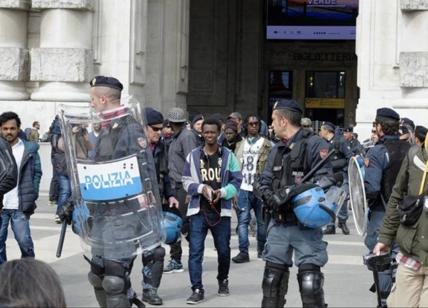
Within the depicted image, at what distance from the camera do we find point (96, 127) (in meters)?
6.77

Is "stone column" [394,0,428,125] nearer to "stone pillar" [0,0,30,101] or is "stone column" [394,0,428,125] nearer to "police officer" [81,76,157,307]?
"stone pillar" [0,0,30,101]

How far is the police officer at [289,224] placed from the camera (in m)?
6.63

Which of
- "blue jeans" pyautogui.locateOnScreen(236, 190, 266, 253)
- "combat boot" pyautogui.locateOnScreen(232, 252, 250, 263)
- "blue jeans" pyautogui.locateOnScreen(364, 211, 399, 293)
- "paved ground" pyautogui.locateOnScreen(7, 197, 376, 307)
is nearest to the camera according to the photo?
"blue jeans" pyautogui.locateOnScreen(364, 211, 399, 293)

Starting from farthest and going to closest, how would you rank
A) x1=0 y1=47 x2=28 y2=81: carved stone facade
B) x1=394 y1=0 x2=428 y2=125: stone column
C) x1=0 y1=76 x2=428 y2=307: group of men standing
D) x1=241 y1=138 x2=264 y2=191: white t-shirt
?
x1=0 y1=47 x2=28 y2=81: carved stone facade → x1=394 y1=0 x2=428 y2=125: stone column → x1=241 y1=138 x2=264 y2=191: white t-shirt → x1=0 y1=76 x2=428 y2=307: group of men standing

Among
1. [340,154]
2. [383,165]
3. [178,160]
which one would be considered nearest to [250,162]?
[178,160]

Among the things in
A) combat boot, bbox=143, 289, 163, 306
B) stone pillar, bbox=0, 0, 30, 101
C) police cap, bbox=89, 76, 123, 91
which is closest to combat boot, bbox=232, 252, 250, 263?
combat boot, bbox=143, 289, 163, 306

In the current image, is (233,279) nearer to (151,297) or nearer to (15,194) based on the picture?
(151,297)

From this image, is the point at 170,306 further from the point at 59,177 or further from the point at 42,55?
the point at 42,55

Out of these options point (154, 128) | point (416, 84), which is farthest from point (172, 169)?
point (416, 84)

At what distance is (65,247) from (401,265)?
7.24 metres

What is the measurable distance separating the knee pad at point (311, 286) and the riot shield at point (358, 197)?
1065 mm

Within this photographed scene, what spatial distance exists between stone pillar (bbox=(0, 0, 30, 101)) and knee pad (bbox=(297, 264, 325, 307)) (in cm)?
1465

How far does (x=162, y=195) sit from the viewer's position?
9.62 metres

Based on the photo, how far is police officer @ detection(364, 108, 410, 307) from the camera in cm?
789
